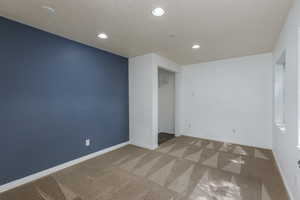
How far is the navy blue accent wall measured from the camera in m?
2.10

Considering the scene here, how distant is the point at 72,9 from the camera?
1880mm

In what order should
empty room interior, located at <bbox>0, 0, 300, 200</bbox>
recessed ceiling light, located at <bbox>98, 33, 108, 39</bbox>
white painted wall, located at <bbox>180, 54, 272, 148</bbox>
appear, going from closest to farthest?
1. empty room interior, located at <bbox>0, 0, 300, 200</bbox>
2. recessed ceiling light, located at <bbox>98, 33, 108, 39</bbox>
3. white painted wall, located at <bbox>180, 54, 272, 148</bbox>

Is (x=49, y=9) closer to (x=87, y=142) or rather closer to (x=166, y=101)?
(x=87, y=142)

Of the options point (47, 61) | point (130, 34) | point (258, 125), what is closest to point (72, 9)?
point (130, 34)

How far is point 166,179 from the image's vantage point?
2.28 meters

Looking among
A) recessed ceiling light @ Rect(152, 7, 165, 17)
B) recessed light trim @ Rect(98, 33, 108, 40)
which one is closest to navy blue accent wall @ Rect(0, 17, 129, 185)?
recessed light trim @ Rect(98, 33, 108, 40)

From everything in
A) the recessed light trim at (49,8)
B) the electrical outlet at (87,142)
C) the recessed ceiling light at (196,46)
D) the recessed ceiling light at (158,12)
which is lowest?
the electrical outlet at (87,142)

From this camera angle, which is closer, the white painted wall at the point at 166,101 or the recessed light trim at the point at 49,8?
the recessed light trim at the point at 49,8

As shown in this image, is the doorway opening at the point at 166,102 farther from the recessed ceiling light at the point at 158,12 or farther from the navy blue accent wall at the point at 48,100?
the recessed ceiling light at the point at 158,12

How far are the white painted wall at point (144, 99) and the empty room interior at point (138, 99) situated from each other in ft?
0.11

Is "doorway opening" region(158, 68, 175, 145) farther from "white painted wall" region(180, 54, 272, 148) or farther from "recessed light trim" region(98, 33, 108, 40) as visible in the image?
"recessed light trim" region(98, 33, 108, 40)

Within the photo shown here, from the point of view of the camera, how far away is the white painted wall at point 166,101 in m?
5.43

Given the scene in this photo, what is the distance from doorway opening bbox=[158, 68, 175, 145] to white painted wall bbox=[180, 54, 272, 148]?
50 cm

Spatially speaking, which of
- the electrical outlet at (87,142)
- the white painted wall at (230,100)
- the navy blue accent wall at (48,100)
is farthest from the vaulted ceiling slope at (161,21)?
the electrical outlet at (87,142)
